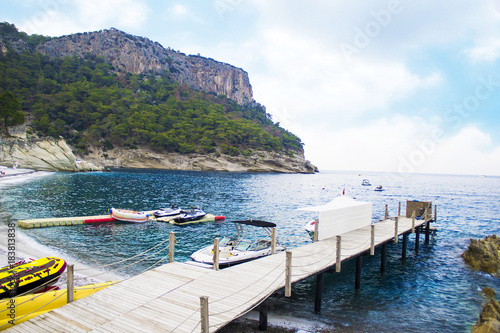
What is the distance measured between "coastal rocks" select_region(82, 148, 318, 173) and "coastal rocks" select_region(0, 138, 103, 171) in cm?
2502

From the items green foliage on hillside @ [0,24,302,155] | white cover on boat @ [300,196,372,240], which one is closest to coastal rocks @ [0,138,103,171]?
green foliage on hillside @ [0,24,302,155]

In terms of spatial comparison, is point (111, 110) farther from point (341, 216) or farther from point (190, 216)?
point (341, 216)

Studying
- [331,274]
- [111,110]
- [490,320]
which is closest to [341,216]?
[331,274]

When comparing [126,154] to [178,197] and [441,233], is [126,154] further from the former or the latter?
[441,233]

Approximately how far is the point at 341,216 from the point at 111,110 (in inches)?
4848

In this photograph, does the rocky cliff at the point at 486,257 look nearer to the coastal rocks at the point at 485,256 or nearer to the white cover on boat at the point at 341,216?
the coastal rocks at the point at 485,256

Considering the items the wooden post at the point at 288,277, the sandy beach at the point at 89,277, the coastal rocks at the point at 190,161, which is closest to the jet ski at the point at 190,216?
the sandy beach at the point at 89,277

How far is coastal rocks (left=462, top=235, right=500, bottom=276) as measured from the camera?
17438 mm

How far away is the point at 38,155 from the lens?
2916 inches

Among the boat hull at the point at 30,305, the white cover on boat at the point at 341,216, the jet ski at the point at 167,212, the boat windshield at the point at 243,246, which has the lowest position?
the jet ski at the point at 167,212

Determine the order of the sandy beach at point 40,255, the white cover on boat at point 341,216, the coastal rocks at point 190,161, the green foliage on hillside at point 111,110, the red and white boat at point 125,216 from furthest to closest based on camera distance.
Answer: the coastal rocks at point 190,161 < the green foliage on hillside at point 111,110 < the red and white boat at point 125,216 < the white cover on boat at point 341,216 < the sandy beach at point 40,255

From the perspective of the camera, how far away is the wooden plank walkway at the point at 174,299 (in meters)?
6.92

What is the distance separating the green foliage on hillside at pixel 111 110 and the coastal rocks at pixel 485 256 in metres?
108

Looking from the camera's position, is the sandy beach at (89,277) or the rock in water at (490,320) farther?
the sandy beach at (89,277)
